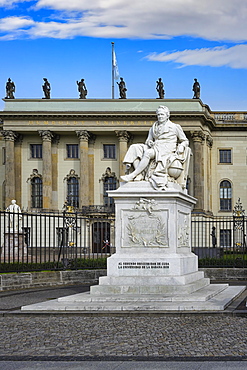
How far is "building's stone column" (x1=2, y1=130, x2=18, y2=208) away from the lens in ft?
225

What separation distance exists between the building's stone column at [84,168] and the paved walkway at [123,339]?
57.3 metres

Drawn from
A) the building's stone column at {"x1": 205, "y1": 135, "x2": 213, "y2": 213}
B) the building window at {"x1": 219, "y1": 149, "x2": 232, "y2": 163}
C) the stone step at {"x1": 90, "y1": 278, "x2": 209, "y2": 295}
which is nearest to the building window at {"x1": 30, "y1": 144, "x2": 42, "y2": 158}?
the building's stone column at {"x1": 205, "y1": 135, "x2": 213, "y2": 213}

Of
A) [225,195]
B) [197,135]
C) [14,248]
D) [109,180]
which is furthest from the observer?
[225,195]

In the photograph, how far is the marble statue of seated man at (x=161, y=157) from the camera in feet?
44.7

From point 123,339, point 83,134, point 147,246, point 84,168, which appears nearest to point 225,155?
point 84,168

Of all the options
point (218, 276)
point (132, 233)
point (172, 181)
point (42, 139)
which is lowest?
point (218, 276)

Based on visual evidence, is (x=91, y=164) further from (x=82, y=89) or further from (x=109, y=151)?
(x=82, y=89)

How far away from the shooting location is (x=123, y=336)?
8.94m

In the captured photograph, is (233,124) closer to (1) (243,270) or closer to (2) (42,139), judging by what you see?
(2) (42,139)

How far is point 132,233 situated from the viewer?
1341cm

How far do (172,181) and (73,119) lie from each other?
183 feet

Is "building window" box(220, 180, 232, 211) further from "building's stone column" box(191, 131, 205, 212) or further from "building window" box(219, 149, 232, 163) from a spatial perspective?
"building's stone column" box(191, 131, 205, 212)

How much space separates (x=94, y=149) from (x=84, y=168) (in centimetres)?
334

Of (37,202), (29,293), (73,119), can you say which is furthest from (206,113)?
(29,293)
